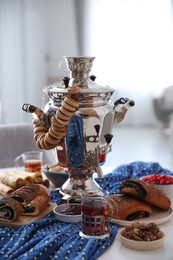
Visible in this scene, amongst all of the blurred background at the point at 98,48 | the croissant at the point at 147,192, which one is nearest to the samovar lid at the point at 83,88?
the croissant at the point at 147,192

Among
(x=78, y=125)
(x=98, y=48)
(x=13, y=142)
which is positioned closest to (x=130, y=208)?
(x=78, y=125)

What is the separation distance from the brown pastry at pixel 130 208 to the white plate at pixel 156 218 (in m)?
0.01

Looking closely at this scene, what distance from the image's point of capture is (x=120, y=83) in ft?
12.5

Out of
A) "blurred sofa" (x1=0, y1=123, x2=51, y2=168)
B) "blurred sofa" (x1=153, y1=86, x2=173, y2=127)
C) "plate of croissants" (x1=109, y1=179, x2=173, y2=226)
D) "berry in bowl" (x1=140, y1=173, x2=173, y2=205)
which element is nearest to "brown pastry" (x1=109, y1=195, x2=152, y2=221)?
"plate of croissants" (x1=109, y1=179, x2=173, y2=226)

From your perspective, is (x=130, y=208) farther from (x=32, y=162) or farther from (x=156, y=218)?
(x=32, y=162)

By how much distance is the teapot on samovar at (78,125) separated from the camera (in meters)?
1.40

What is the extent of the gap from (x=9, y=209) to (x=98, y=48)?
2585mm

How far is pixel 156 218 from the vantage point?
1396mm

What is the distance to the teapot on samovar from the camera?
140 cm

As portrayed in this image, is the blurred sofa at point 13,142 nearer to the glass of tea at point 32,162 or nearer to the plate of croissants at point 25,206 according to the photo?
the glass of tea at point 32,162

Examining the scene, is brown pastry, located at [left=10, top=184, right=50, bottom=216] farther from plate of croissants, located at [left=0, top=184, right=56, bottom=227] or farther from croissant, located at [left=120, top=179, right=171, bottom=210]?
croissant, located at [left=120, top=179, right=171, bottom=210]

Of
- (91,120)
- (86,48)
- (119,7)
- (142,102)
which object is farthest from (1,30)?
(91,120)

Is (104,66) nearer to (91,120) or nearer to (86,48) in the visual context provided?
(86,48)

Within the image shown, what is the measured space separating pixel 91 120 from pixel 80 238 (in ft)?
1.15
